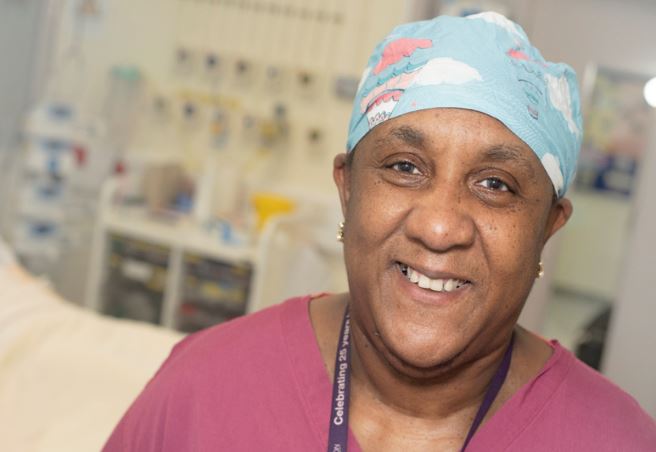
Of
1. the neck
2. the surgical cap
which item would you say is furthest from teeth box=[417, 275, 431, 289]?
the surgical cap

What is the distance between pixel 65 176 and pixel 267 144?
3.08 ft

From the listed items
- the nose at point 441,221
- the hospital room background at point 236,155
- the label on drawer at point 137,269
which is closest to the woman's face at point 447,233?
the nose at point 441,221

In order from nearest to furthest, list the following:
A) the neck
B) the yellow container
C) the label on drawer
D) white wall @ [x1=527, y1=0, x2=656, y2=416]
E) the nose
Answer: the nose, the neck, white wall @ [x1=527, y1=0, x2=656, y2=416], the yellow container, the label on drawer

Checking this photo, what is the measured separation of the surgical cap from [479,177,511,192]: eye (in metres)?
0.06

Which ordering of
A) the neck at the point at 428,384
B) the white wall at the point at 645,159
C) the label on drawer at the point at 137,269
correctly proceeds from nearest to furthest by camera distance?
the neck at the point at 428,384
the white wall at the point at 645,159
the label on drawer at the point at 137,269

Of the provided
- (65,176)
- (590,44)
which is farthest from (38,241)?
(590,44)

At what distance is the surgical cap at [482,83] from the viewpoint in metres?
1.06

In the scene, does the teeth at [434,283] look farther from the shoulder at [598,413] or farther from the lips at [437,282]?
the shoulder at [598,413]

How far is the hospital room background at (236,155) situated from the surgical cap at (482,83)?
2.08 metres

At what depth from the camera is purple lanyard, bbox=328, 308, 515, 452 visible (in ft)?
3.67

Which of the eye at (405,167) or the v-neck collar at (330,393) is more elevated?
the eye at (405,167)

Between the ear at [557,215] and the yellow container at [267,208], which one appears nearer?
the ear at [557,215]

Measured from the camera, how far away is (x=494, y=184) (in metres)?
1.08

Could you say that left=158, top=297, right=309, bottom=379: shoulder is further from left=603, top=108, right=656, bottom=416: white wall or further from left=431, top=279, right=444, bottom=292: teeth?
left=603, top=108, right=656, bottom=416: white wall
